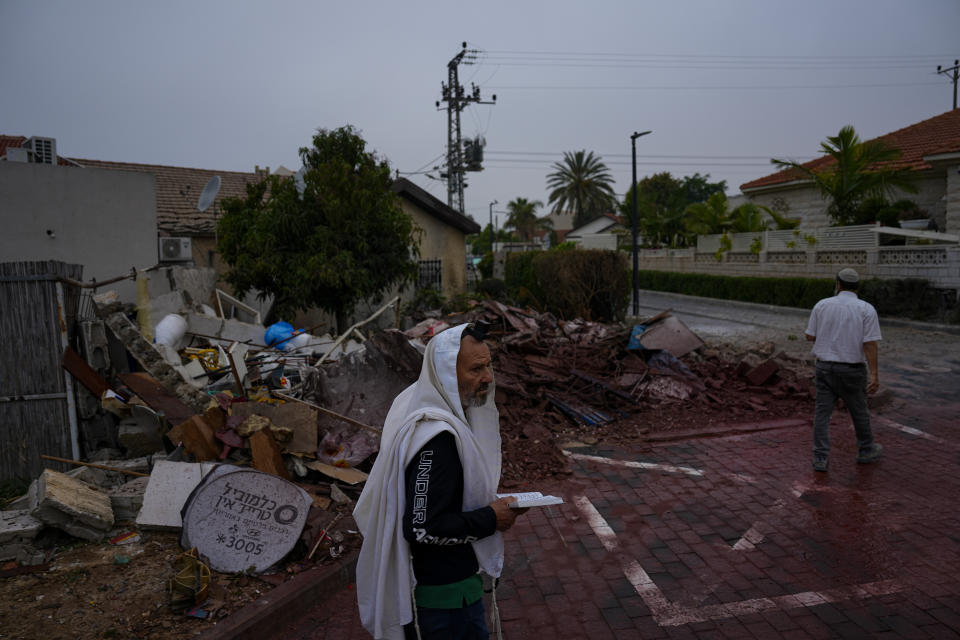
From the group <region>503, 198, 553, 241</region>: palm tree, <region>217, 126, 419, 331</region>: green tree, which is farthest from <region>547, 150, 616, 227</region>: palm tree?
<region>217, 126, 419, 331</region>: green tree

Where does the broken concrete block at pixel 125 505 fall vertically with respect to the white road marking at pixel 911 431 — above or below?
above

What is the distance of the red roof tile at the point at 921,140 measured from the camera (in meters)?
21.5

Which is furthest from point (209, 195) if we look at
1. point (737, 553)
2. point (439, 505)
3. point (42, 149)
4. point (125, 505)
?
point (439, 505)

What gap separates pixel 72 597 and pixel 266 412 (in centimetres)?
255

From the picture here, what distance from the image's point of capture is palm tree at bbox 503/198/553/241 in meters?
85.1

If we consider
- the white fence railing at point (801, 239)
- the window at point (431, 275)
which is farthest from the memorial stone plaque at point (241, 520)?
the white fence railing at point (801, 239)

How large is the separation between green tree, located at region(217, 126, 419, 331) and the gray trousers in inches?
351

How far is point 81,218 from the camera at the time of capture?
12.2 meters

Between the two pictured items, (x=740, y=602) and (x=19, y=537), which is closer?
(x=740, y=602)

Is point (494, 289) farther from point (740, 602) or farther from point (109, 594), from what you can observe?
point (109, 594)

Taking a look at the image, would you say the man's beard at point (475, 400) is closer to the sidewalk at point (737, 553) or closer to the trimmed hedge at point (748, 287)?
the sidewalk at point (737, 553)

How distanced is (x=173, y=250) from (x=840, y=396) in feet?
44.6

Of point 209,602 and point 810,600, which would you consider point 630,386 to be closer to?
point 810,600

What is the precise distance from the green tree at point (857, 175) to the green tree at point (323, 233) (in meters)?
17.3
